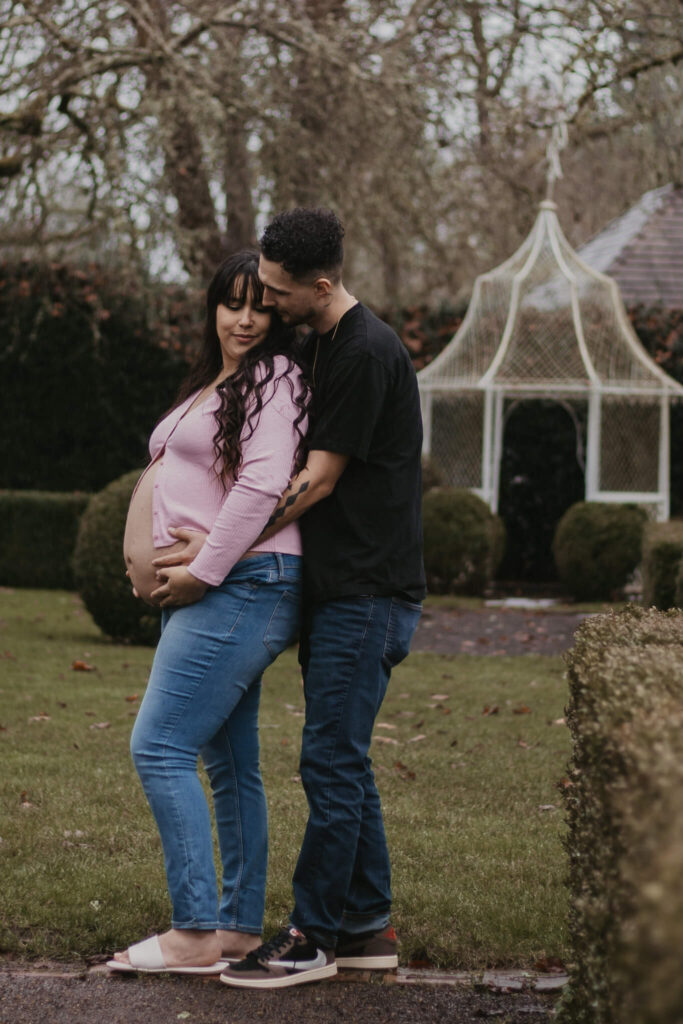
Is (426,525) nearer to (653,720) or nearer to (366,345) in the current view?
(366,345)

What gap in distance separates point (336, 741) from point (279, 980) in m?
0.64

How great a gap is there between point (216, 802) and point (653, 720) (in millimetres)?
1699

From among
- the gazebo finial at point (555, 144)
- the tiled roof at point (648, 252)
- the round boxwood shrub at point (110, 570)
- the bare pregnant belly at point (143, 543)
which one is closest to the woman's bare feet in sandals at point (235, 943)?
the bare pregnant belly at point (143, 543)

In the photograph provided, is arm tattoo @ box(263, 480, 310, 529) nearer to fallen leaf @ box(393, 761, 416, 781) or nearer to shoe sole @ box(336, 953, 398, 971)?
shoe sole @ box(336, 953, 398, 971)

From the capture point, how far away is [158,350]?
1489 cm

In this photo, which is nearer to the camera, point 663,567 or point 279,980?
point 279,980

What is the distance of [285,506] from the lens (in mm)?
3121

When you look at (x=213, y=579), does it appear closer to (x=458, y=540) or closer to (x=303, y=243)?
(x=303, y=243)

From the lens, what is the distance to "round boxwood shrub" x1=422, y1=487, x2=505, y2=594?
42.9ft

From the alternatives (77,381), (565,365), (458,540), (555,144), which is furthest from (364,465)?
(77,381)

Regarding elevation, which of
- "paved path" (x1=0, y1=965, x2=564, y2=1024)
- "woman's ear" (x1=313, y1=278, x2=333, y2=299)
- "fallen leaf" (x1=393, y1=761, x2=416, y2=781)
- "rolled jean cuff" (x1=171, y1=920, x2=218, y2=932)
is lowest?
"fallen leaf" (x1=393, y1=761, x2=416, y2=781)

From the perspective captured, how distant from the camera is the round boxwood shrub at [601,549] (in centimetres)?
1309

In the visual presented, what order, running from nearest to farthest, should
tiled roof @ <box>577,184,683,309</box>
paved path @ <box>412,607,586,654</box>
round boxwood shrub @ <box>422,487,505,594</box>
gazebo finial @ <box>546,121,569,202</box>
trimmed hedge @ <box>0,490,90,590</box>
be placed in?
paved path @ <box>412,607,586,654</box> < gazebo finial @ <box>546,121,569,202</box> < round boxwood shrub @ <box>422,487,505,594</box> < trimmed hedge @ <box>0,490,90,590</box> < tiled roof @ <box>577,184,683,309</box>

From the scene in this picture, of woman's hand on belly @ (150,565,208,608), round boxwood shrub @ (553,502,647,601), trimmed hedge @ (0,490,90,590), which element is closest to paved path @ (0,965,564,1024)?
woman's hand on belly @ (150,565,208,608)
